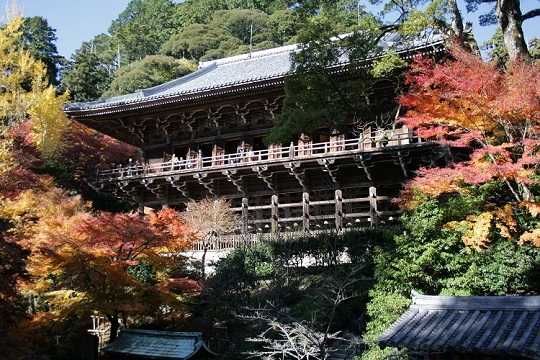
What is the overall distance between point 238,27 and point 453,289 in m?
56.0

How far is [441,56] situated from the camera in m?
15.6

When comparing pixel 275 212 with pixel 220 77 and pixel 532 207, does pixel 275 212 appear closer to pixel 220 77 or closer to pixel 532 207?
pixel 220 77

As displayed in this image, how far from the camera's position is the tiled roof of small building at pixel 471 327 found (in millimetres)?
6109

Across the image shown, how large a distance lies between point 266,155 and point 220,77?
27.2 feet

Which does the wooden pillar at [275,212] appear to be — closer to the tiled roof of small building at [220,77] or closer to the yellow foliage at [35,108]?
the tiled roof of small building at [220,77]

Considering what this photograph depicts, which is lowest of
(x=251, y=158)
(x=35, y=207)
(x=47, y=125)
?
(x=35, y=207)

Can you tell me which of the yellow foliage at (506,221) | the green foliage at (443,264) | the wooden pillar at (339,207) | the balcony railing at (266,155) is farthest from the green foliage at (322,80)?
the yellow foliage at (506,221)

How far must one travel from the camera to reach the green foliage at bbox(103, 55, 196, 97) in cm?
4509

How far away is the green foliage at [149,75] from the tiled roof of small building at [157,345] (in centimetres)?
3555

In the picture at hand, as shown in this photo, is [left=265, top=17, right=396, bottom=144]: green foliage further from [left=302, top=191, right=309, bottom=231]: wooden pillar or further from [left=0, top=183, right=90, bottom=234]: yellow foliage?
[left=0, top=183, right=90, bottom=234]: yellow foliage

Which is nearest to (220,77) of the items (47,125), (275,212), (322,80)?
(47,125)

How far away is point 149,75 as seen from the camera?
4716 centimetres

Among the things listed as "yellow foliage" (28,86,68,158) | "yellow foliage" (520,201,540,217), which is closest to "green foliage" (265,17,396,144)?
"yellow foliage" (520,201,540,217)

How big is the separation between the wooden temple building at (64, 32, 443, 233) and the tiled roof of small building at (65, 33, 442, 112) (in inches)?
3.7
